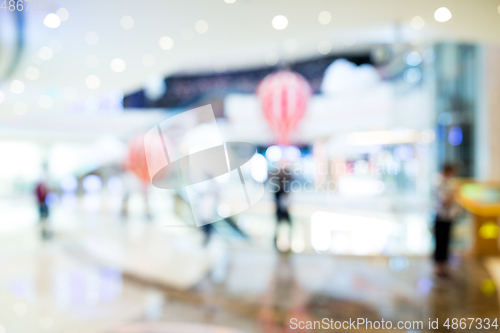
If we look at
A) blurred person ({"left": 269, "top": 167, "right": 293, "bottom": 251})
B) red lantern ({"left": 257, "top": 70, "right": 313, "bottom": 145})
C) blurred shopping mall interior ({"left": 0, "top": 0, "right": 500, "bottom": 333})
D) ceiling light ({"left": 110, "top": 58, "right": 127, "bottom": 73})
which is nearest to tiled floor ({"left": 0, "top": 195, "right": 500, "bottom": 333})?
blurred shopping mall interior ({"left": 0, "top": 0, "right": 500, "bottom": 333})

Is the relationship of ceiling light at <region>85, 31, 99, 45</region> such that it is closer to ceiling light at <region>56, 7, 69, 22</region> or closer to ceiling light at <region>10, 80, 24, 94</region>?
ceiling light at <region>56, 7, 69, 22</region>

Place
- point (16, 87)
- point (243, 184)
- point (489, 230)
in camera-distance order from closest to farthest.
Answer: point (16, 87) < point (243, 184) < point (489, 230)

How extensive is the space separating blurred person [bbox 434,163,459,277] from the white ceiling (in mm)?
1555

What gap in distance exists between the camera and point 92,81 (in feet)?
11.7

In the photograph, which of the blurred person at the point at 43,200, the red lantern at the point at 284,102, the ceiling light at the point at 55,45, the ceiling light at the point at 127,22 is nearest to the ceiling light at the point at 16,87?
the ceiling light at the point at 55,45

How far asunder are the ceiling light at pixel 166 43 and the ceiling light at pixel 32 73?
1359 millimetres

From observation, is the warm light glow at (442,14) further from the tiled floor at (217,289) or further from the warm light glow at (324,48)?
the warm light glow at (324,48)

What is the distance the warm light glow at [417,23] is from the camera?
2.73m

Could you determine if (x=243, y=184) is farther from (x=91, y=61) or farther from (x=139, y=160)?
(x=139, y=160)

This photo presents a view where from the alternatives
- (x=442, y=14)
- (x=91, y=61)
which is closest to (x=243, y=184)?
(x=91, y=61)

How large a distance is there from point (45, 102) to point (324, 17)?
3269 millimetres

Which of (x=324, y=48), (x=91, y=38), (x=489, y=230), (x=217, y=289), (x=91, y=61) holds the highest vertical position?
(x=324, y=48)

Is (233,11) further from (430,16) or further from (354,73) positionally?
(354,73)

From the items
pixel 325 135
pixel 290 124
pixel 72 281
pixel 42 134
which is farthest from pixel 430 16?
pixel 325 135
